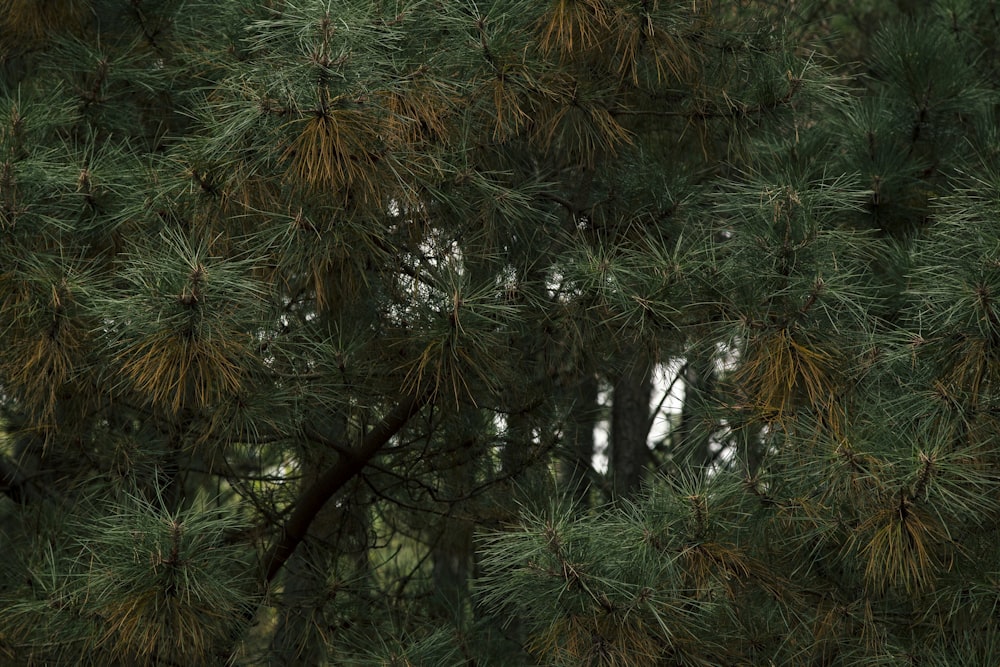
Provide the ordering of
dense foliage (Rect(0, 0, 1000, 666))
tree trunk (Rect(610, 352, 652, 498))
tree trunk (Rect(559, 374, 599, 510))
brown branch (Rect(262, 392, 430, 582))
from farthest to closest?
1. tree trunk (Rect(610, 352, 652, 498))
2. tree trunk (Rect(559, 374, 599, 510))
3. brown branch (Rect(262, 392, 430, 582))
4. dense foliage (Rect(0, 0, 1000, 666))

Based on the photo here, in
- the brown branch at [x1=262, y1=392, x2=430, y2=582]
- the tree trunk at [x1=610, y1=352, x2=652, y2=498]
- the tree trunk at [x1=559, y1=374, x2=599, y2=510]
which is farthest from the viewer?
the tree trunk at [x1=610, y1=352, x2=652, y2=498]

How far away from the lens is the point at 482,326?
192cm

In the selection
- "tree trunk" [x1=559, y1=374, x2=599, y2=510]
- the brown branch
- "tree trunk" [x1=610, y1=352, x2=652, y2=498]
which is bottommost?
the brown branch

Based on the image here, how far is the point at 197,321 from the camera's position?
1686mm

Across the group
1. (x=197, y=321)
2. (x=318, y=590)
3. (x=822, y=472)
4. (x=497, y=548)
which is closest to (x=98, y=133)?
(x=197, y=321)

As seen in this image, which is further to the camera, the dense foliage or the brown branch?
the brown branch

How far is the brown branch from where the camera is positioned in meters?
2.19

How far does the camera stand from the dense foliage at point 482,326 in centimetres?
176

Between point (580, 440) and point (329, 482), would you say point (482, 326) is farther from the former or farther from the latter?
point (580, 440)

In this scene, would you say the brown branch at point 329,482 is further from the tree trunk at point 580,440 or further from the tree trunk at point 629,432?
the tree trunk at point 629,432

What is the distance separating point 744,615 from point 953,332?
1.78 feet

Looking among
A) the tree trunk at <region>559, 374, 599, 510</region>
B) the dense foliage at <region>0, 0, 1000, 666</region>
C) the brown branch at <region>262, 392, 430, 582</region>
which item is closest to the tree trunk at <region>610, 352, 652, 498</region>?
the tree trunk at <region>559, 374, 599, 510</region>

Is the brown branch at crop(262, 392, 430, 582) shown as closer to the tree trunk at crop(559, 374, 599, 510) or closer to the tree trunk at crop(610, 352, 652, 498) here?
the tree trunk at crop(559, 374, 599, 510)

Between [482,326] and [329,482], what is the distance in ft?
1.69
